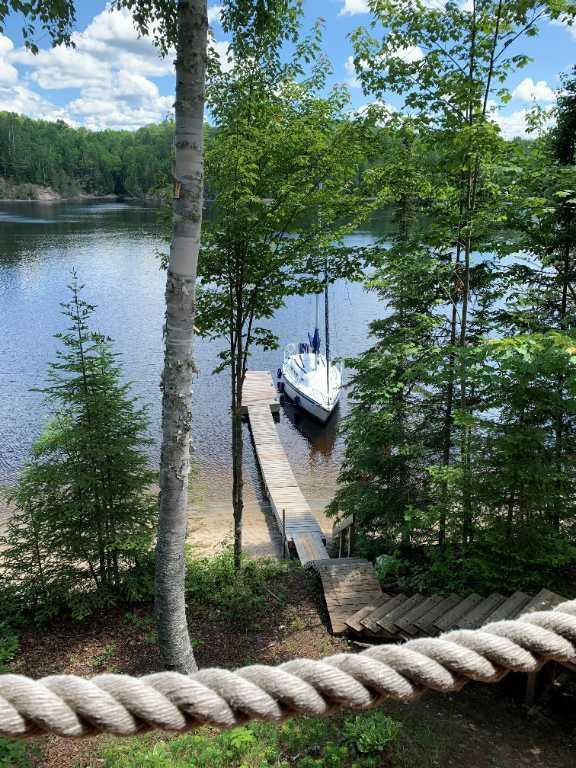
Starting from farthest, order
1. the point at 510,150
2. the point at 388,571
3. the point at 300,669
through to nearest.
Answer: the point at 388,571 < the point at 510,150 < the point at 300,669

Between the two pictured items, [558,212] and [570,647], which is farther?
[558,212]

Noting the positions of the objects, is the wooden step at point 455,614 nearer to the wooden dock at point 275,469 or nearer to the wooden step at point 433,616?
the wooden step at point 433,616

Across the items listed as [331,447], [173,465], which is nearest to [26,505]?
[173,465]

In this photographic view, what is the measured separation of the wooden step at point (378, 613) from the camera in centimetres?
716

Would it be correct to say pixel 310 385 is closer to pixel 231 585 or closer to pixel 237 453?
pixel 237 453

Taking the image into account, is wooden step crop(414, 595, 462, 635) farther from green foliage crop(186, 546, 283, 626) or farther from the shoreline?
the shoreline

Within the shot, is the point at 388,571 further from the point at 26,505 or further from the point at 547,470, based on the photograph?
the point at 26,505

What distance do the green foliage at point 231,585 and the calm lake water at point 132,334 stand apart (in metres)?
3.22

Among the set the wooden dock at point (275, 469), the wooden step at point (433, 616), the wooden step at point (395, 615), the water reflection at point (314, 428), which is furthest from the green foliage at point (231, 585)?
the water reflection at point (314, 428)

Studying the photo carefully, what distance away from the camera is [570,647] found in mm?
1406

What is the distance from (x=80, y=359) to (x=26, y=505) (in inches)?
82.9

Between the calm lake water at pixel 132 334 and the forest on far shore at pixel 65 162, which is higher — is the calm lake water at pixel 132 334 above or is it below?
below

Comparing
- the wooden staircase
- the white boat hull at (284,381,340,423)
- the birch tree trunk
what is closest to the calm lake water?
the white boat hull at (284,381,340,423)

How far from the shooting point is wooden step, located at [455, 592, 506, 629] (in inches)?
237
